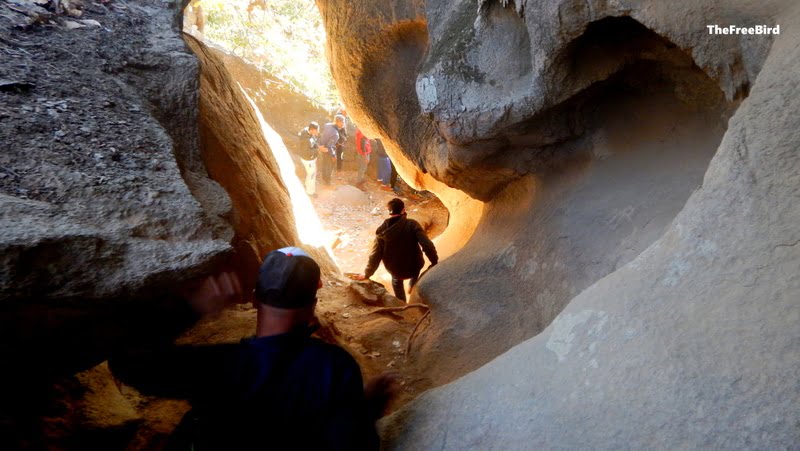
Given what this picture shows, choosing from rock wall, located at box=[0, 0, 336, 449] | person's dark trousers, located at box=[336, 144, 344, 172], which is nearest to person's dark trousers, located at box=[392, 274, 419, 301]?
rock wall, located at box=[0, 0, 336, 449]

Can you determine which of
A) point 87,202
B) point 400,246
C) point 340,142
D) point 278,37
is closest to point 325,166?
point 340,142

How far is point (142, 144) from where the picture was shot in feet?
7.20

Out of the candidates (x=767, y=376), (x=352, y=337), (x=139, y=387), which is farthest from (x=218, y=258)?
(x=352, y=337)

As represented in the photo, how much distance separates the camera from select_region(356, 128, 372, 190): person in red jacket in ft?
41.2

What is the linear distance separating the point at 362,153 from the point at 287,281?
11.4 metres

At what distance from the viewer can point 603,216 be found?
303 cm

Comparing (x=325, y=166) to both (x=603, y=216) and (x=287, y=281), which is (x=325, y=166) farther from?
(x=287, y=281)

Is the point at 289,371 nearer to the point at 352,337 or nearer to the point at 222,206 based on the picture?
the point at 222,206

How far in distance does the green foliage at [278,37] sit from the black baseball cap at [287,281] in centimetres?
1039

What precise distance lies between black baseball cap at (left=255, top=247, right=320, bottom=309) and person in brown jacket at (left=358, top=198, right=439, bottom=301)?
3.10 metres

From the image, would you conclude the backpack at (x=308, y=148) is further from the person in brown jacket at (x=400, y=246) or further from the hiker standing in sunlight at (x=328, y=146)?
the person in brown jacket at (x=400, y=246)

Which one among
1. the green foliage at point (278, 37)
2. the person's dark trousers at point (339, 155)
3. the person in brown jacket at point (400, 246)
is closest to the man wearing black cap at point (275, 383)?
the person in brown jacket at point (400, 246)

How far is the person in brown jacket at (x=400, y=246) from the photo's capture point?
15.3 feet

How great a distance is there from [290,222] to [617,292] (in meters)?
3.36
